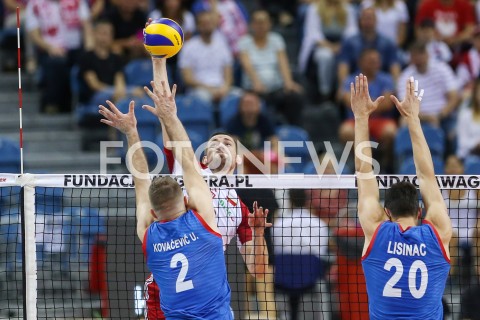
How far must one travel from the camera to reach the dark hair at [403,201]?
8883mm

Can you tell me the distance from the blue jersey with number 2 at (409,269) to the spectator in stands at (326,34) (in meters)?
9.15

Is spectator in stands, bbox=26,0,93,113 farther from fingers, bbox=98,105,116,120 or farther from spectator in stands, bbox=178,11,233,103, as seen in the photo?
fingers, bbox=98,105,116,120

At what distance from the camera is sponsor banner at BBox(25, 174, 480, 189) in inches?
402

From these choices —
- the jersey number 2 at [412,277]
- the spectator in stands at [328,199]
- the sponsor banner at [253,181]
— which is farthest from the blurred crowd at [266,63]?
the jersey number 2 at [412,277]

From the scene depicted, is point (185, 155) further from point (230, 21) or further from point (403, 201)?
point (230, 21)

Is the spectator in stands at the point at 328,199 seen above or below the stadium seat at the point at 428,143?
below

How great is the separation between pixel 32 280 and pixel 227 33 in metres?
9.03

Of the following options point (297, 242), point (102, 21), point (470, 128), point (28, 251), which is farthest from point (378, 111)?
point (28, 251)

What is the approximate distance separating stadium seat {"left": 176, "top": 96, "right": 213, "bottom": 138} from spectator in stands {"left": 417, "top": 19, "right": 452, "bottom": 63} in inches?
174

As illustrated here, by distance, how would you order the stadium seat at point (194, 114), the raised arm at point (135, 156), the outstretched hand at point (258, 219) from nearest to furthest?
the raised arm at point (135, 156) < the outstretched hand at point (258, 219) < the stadium seat at point (194, 114)

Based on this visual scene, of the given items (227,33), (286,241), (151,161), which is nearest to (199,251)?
(286,241)

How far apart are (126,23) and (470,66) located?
20.4 feet

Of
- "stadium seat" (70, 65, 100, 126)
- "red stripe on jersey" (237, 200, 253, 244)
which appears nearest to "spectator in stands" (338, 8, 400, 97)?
"stadium seat" (70, 65, 100, 126)

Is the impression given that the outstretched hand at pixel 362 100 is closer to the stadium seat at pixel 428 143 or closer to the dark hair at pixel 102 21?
the stadium seat at pixel 428 143
